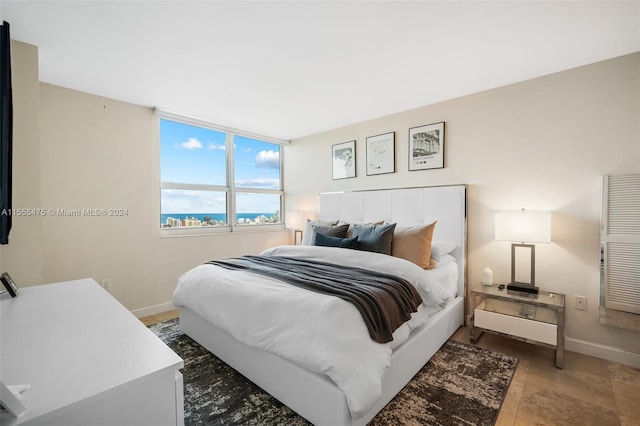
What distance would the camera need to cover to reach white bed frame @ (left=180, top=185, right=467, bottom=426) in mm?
1518

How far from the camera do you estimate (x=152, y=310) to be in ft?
10.9

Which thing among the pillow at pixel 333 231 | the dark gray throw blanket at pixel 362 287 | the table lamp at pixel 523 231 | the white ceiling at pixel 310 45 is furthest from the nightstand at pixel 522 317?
the white ceiling at pixel 310 45

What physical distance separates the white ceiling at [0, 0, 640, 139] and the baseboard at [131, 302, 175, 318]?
7.69ft

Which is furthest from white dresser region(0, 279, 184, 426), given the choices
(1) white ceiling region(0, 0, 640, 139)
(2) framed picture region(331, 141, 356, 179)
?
(2) framed picture region(331, 141, 356, 179)

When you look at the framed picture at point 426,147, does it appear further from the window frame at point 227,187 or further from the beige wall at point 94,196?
the beige wall at point 94,196

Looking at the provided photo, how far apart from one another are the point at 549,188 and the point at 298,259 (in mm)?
2394

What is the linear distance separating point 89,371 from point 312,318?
38.6 inches

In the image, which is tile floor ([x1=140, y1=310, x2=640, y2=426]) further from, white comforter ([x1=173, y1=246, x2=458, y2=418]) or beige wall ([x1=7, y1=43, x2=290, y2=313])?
beige wall ([x1=7, y1=43, x2=290, y2=313])

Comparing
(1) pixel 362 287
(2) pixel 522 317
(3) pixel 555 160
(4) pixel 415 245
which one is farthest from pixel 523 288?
Result: (1) pixel 362 287

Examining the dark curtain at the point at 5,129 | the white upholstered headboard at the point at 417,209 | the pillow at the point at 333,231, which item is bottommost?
the pillow at the point at 333,231

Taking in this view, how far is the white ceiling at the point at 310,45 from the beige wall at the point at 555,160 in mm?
196

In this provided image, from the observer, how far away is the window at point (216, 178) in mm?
3701

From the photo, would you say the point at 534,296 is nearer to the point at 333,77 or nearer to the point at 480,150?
the point at 480,150

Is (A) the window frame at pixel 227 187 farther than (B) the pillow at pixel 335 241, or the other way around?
(A) the window frame at pixel 227 187
